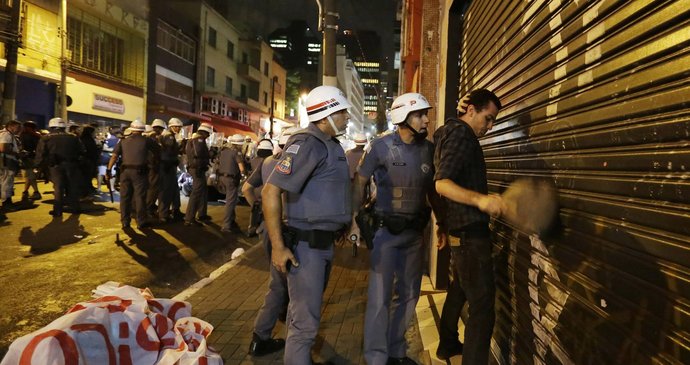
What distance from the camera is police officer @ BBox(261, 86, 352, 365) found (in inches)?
123

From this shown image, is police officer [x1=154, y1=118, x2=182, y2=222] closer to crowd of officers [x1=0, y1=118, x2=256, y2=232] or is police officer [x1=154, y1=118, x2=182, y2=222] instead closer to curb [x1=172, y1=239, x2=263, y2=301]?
crowd of officers [x1=0, y1=118, x2=256, y2=232]

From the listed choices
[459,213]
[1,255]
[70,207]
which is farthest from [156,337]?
[70,207]

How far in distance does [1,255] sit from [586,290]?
7.74 m

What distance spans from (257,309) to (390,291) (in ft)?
6.50

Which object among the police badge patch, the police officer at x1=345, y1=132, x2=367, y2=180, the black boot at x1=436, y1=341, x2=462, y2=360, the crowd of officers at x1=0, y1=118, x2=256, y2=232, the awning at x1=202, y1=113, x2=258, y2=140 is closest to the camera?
the police badge patch

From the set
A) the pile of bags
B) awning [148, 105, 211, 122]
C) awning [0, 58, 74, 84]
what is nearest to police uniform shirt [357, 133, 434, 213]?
the pile of bags

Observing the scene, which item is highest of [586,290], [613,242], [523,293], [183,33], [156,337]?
[183,33]

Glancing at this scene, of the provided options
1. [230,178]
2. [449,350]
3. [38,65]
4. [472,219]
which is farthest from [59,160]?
[38,65]

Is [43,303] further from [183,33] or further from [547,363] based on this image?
[183,33]

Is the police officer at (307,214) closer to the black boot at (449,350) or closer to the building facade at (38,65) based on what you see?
the black boot at (449,350)

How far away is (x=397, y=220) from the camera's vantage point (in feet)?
12.0

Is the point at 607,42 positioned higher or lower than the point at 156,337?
higher

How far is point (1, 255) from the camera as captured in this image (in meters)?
7.04

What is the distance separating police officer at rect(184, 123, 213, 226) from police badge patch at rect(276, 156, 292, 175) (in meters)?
8.13
